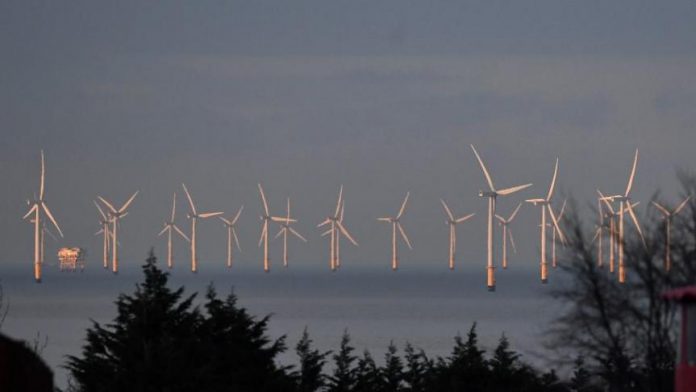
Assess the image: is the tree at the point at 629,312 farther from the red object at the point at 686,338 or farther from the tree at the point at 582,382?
the red object at the point at 686,338

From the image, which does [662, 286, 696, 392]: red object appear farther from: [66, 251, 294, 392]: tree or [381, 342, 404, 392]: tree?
[381, 342, 404, 392]: tree

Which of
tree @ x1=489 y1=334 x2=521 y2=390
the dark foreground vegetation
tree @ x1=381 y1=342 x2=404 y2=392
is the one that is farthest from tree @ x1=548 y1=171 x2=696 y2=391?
tree @ x1=381 y1=342 x2=404 y2=392

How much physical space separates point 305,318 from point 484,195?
3255 cm

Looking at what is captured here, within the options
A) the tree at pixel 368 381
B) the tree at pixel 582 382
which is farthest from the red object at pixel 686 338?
the tree at pixel 368 381

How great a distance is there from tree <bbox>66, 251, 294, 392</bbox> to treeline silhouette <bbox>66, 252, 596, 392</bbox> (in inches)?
0.7

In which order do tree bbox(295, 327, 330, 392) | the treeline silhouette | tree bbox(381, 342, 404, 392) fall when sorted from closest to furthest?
the treeline silhouette
tree bbox(381, 342, 404, 392)
tree bbox(295, 327, 330, 392)

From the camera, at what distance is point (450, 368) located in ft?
114

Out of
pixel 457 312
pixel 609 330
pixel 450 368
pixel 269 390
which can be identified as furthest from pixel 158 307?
pixel 457 312

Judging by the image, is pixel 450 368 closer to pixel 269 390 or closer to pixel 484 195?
pixel 269 390

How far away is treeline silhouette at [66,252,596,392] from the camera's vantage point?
24.0 metres

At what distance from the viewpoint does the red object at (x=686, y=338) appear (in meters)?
13.3

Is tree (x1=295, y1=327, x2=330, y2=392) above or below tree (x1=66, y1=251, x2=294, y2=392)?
below

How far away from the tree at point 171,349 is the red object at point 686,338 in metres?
11.3

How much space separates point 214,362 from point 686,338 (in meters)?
14.0
